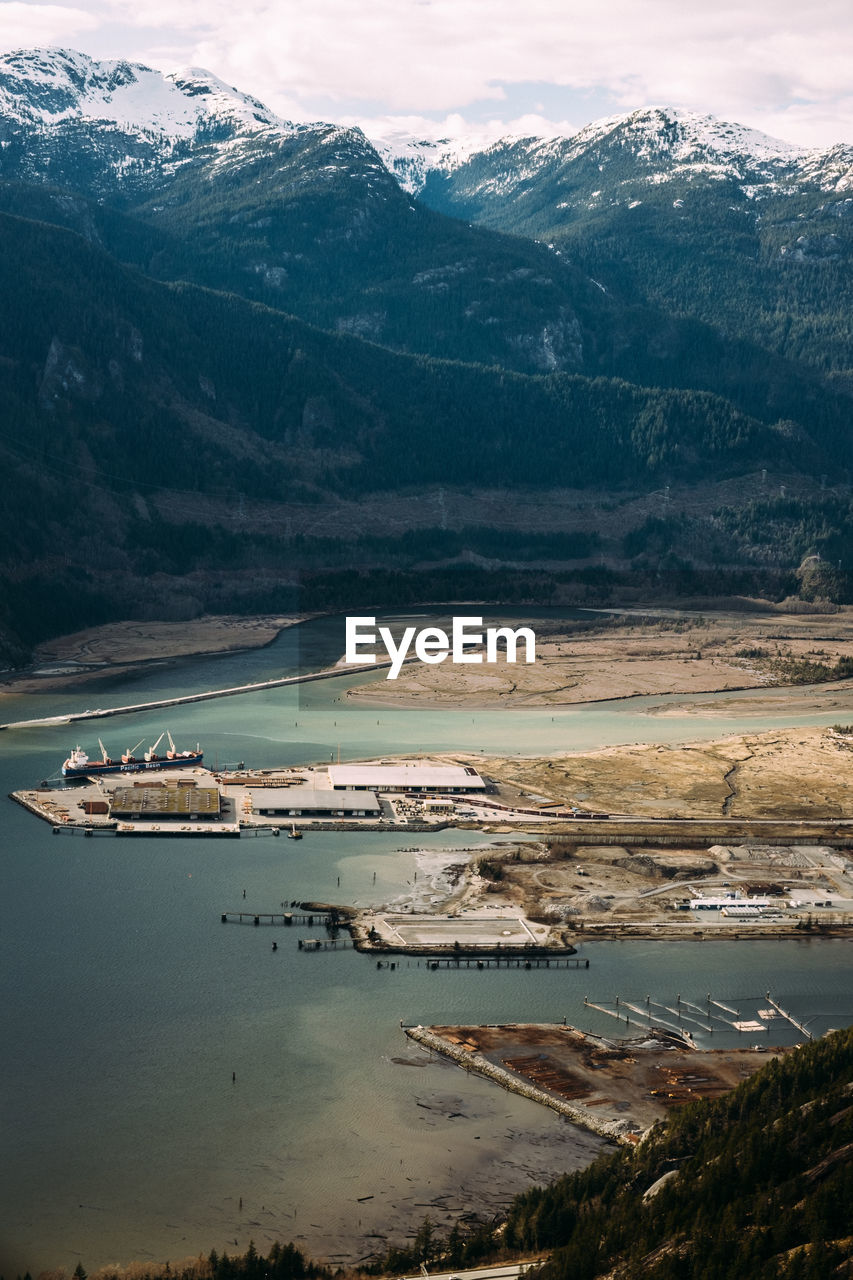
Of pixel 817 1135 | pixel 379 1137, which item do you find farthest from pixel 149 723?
pixel 817 1135

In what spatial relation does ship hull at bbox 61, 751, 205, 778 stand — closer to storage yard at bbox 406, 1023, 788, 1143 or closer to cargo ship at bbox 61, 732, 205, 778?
cargo ship at bbox 61, 732, 205, 778

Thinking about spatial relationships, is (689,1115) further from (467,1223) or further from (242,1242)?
(242,1242)

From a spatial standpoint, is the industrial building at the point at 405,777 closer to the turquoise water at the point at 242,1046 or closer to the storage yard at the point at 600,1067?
the turquoise water at the point at 242,1046

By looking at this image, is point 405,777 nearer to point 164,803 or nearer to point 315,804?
point 315,804

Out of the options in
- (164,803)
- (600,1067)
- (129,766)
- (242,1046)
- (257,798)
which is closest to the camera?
(600,1067)

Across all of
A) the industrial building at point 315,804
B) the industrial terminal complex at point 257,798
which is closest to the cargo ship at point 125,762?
the industrial terminal complex at point 257,798

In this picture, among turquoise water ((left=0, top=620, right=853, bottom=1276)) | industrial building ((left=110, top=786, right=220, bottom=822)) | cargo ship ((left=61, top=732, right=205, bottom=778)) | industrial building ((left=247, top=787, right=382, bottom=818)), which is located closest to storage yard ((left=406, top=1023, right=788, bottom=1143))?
turquoise water ((left=0, top=620, right=853, bottom=1276))

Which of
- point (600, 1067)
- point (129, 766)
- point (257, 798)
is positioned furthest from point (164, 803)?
point (600, 1067)
